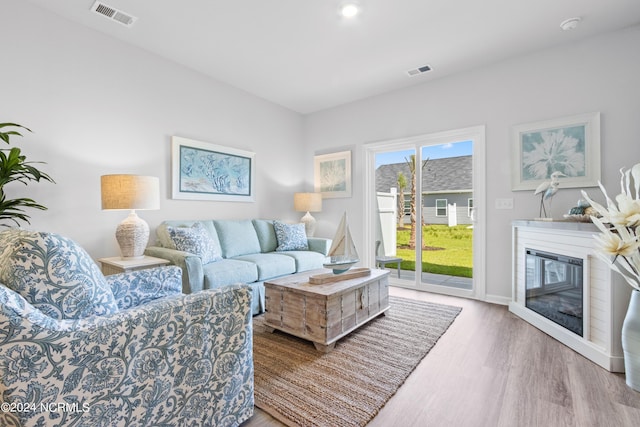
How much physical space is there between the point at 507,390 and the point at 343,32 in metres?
2.96

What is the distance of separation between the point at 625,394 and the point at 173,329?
2.37 meters

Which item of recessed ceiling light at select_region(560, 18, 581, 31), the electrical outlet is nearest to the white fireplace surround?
the electrical outlet

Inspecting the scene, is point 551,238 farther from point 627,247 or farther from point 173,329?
point 173,329

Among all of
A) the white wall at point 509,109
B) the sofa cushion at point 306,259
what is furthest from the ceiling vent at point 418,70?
the sofa cushion at point 306,259

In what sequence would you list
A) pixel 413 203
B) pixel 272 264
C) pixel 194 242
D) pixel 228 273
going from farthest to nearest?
pixel 413 203, pixel 272 264, pixel 194 242, pixel 228 273

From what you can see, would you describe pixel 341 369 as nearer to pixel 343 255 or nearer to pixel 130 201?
pixel 343 255

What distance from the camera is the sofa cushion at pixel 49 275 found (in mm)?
967

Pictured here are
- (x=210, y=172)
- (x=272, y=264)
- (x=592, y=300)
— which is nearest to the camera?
(x=592, y=300)

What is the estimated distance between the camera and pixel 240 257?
3.22 m

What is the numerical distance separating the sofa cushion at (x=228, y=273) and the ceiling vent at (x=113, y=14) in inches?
88.1

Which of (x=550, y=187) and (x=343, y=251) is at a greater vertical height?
(x=550, y=187)

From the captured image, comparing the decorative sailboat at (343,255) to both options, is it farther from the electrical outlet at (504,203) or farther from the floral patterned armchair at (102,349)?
the electrical outlet at (504,203)

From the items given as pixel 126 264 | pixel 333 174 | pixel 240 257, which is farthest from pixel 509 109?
pixel 126 264

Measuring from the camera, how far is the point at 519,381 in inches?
68.3
